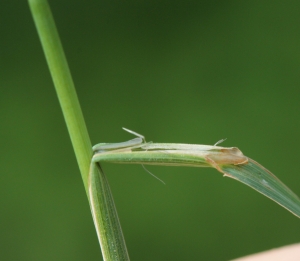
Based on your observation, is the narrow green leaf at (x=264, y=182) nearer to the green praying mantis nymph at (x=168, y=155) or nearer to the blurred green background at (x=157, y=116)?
the green praying mantis nymph at (x=168, y=155)

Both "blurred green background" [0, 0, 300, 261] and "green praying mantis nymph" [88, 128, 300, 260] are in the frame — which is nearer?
"green praying mantis nymph" [88, 128, 300, 260]

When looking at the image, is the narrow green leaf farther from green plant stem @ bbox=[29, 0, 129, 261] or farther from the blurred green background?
the blurred green background

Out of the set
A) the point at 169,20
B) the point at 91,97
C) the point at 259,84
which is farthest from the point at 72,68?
the point at 259,84

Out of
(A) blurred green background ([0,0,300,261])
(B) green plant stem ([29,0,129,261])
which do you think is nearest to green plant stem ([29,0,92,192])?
(B) green plant stem ([29,0,129,261])

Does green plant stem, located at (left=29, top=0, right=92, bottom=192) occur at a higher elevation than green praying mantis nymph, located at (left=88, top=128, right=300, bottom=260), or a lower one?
higher

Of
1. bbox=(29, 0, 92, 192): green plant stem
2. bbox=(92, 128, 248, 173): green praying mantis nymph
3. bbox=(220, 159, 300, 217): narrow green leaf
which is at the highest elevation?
bbox=(29, 0, 92, 192): green plant stem

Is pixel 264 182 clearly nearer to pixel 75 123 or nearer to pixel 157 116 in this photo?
pixel 75 123

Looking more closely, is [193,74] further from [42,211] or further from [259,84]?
[42,211]
